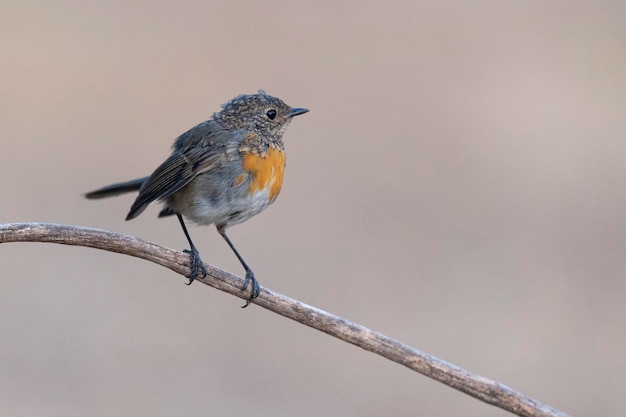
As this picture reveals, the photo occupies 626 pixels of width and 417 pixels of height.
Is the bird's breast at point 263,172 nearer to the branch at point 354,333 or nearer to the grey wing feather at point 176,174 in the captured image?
the grey wing feather at point 176,174

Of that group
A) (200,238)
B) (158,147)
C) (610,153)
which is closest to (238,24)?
(158,147)

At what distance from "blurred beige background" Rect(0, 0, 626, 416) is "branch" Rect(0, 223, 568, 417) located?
12.9ft

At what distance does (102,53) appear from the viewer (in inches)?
451

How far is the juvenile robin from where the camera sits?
523cm

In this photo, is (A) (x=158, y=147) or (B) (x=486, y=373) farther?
(A) (x=158, y=147)

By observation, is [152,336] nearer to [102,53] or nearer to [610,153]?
[102,53]

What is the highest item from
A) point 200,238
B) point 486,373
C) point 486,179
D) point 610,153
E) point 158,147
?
point 610,153

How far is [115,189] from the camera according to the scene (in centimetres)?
539

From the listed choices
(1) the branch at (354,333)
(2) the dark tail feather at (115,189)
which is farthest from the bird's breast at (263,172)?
(1) the branch at (354,333)

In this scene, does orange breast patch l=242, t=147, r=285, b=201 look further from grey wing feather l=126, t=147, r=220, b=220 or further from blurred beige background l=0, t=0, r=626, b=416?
blurred beige background l=0, t=0, r=626, b=416

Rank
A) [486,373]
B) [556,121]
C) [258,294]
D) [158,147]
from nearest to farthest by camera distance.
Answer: [258,294] → [486,373] → [158,147] → [556,121]

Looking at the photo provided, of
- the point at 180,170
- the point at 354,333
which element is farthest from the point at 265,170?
the point at 354,333

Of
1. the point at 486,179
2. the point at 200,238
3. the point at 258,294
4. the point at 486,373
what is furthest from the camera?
the point at 486,179

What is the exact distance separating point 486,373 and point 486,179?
3.48m
